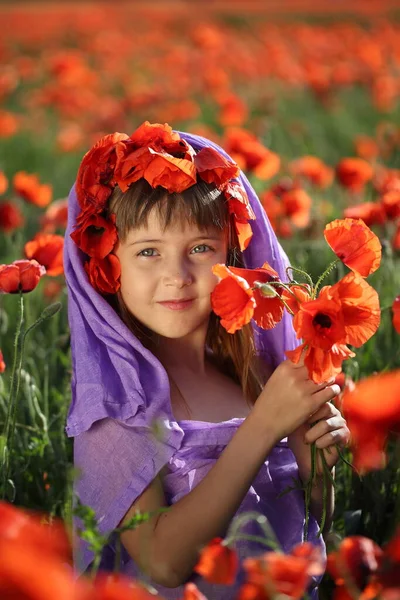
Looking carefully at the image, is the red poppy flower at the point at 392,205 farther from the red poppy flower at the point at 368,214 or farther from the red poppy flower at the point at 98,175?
the red poppy flower at the point at 98,175

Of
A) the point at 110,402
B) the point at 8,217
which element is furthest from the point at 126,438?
the point at 8,217

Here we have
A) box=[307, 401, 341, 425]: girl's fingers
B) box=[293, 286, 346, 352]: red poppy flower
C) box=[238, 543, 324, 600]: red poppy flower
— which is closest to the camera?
box=[238, 543, 324, 600]: red poppy flower

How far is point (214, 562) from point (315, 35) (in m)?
6.92

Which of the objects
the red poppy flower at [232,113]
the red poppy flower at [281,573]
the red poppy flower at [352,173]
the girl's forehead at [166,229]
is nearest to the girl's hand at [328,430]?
the girl's forehead at [166,229]

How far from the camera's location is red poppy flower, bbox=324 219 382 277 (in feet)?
4.71

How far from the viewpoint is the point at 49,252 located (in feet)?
6.45

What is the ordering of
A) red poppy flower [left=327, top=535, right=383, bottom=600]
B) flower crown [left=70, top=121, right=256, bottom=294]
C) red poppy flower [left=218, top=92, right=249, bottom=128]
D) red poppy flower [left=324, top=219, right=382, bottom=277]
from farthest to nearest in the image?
red poppy flower [left=218, top=92, right=249, bottom=128]
flower crown [left=70, top=121, right=256, bottom=294]
red poppy flower [left=324, top=219, right=382, bottom=277]
red poppy flower [left=327, top=535, right=383, bottom=600]

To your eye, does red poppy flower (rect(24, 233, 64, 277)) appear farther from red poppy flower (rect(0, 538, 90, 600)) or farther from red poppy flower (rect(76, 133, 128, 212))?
red poppy flower (rect(0, 538, 90, 600))

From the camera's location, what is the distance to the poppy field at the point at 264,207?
1.02m

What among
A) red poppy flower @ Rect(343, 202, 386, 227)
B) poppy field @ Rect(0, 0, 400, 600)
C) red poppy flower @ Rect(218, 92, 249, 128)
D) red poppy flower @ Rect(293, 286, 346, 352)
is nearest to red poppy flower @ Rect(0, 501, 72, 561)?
poppy field @ Rect(0, 0, 400, 600)

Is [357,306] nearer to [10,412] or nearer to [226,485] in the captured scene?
[226,485]

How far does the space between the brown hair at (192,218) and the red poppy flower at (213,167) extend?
2cm

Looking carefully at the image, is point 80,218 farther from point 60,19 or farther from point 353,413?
point 60,19

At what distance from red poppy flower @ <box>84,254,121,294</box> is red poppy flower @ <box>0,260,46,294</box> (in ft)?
0.37
